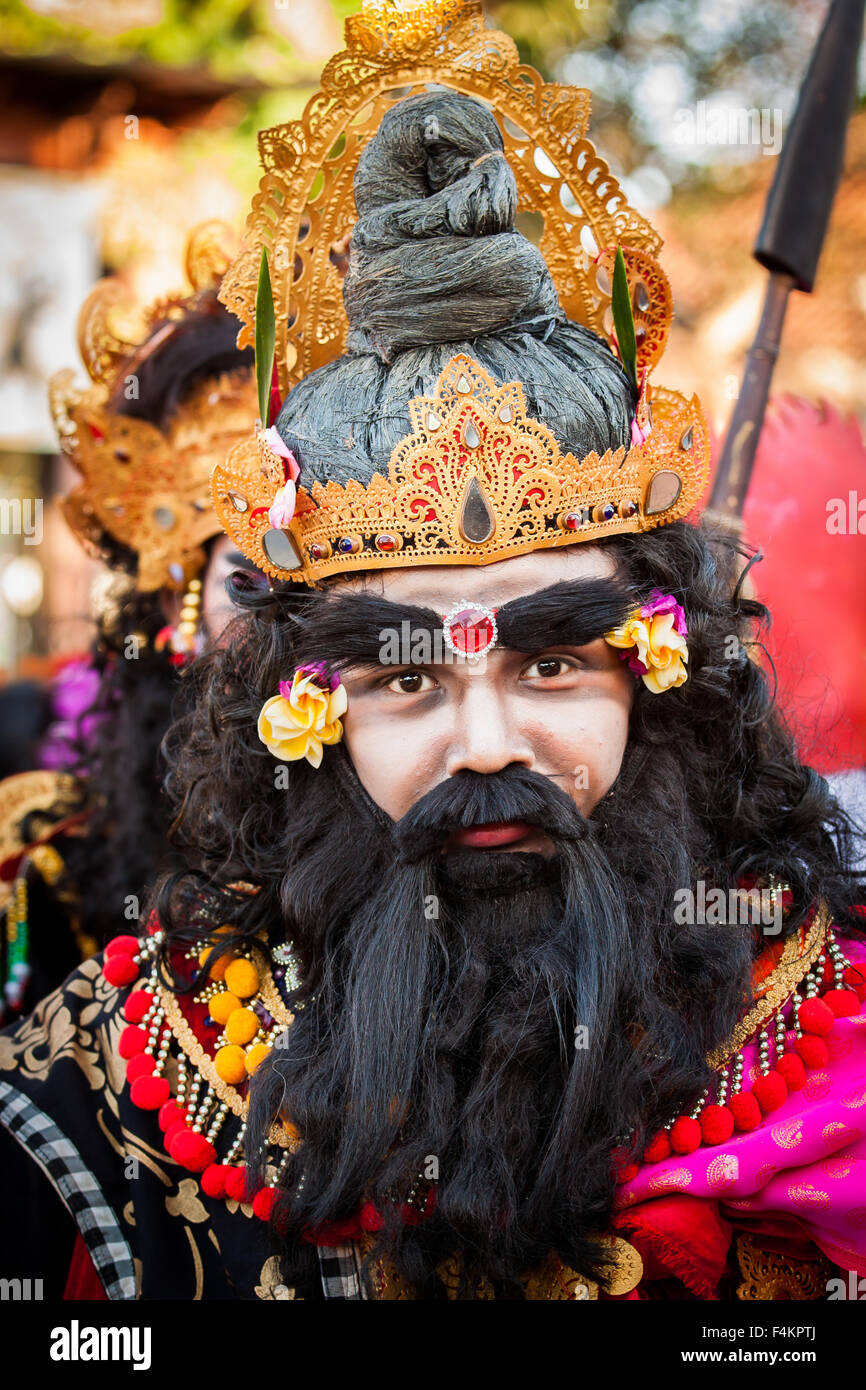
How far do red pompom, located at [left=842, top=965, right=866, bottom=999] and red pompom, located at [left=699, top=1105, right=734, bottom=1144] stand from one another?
1.05 ft

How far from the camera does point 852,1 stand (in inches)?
118

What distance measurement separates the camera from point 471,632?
76.3 inches

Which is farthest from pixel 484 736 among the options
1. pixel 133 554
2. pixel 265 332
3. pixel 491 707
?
pixel 133 554

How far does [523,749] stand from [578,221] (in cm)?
106

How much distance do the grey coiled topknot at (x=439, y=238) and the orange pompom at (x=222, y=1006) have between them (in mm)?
1186

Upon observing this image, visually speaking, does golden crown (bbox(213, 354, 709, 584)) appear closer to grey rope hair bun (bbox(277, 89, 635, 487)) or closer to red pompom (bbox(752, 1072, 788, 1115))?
grey rope hair bun (bbox(277, 89, 635, 487))

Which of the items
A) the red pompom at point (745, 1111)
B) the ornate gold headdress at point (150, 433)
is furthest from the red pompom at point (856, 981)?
the ornate gold headdress at point (150, 433)

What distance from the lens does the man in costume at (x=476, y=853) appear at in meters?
→ 1.94

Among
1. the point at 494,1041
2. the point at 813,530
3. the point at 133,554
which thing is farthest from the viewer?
the point at 813,530

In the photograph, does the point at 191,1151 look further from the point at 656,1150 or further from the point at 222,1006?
the point at 656,1150

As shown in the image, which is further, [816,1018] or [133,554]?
[133,554]

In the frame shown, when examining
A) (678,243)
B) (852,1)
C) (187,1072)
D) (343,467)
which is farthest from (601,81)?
(187,1072)

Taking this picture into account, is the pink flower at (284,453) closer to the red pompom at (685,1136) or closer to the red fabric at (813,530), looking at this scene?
the red pompom at (685,1136)

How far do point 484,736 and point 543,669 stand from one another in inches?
6.7
